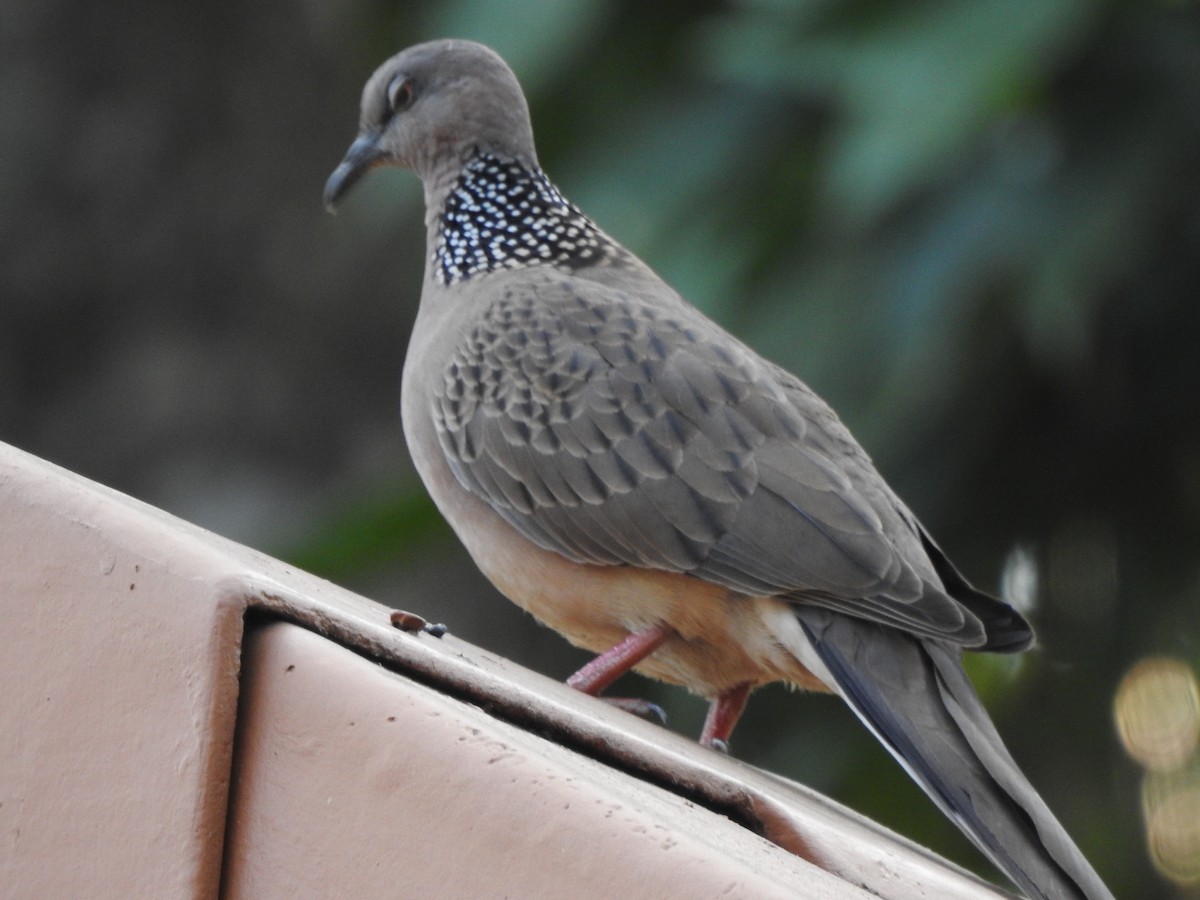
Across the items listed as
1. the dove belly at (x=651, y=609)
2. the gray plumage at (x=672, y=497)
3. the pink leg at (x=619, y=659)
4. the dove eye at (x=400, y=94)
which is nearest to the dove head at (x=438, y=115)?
the dove eye at (x=400, y=94)

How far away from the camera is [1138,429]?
6203 millimetres

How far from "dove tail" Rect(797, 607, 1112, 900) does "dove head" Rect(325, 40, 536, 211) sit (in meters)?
1.81

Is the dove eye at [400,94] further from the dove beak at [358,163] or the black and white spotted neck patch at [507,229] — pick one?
the black and white spotted neck patch at [507,229]

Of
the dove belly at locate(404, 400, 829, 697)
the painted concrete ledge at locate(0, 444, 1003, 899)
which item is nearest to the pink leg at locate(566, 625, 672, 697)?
the dove belly at locate(404, 400, 829, 697)

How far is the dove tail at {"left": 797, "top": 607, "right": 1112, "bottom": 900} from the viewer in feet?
8.44


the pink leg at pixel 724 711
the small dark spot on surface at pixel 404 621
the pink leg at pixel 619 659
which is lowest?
the pink leg at pixel 724 711

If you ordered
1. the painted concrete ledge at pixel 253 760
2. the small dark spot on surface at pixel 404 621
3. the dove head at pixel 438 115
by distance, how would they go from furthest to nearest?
1. the dove head at pixel 438 115
2. the small dark spot on surface at pixel 404 621
3. the painted concrete ledge at pixel 253 760

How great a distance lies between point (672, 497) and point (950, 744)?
2.89ft

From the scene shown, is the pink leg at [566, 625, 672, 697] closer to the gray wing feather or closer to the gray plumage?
the gray plumage

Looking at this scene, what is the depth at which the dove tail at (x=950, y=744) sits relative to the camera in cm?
257

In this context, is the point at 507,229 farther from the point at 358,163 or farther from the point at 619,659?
the point at 619,659

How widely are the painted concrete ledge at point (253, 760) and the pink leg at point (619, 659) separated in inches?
61.8

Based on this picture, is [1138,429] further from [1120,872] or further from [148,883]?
[148,883]

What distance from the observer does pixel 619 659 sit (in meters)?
3.48
